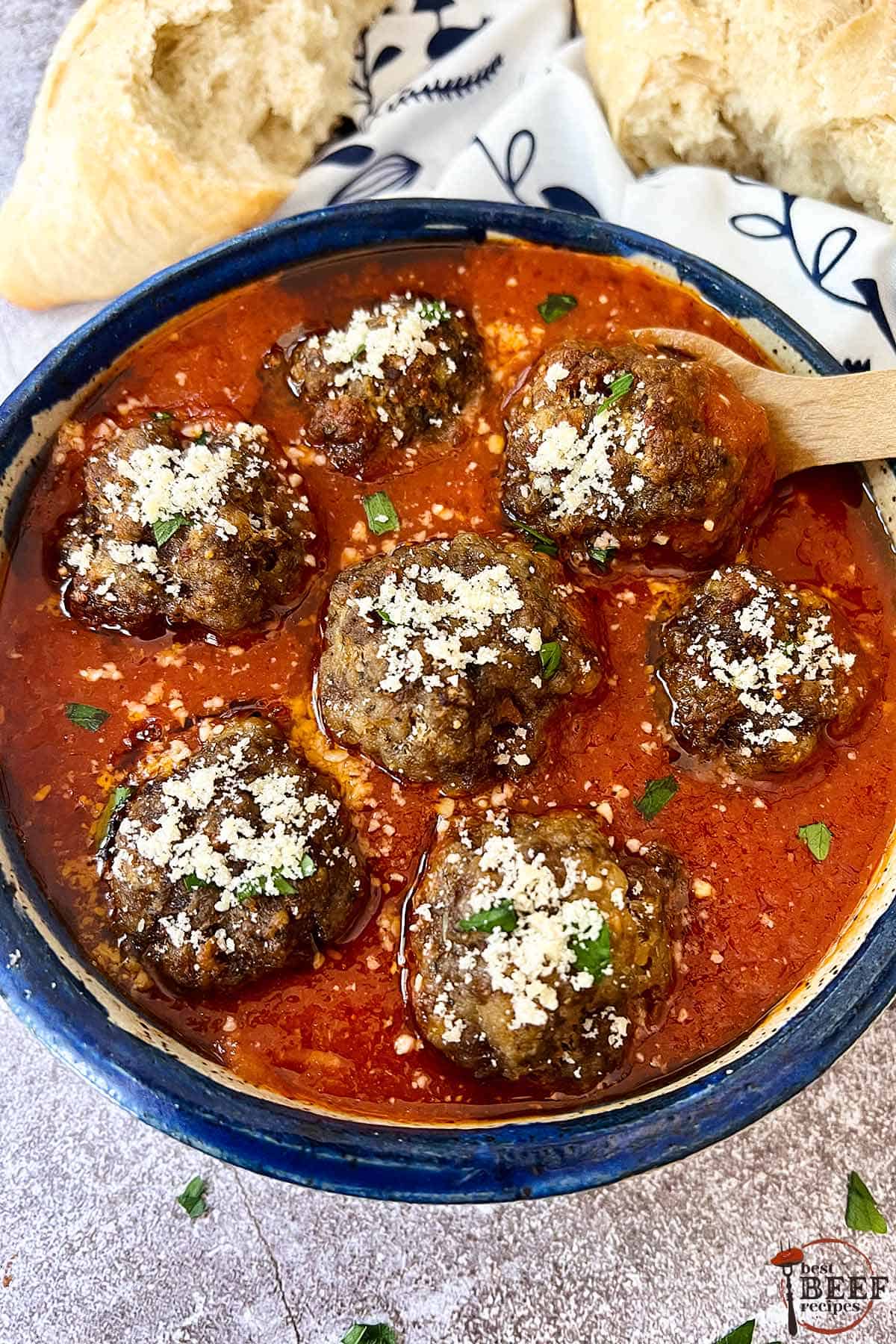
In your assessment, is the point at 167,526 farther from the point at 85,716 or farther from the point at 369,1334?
the point at 369,1334

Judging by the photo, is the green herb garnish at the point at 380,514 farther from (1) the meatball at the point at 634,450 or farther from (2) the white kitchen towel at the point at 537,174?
(2) the white kitchen towel at the point at 537,174

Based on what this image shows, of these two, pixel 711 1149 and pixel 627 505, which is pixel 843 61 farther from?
pixel 711 1149

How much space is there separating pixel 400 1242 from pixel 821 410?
2.53 m

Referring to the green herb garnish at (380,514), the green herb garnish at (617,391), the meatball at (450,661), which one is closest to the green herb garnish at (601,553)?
the meatball at (450,661)

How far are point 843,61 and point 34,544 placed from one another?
2.60 metres

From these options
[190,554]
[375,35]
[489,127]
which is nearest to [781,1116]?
[190,554]

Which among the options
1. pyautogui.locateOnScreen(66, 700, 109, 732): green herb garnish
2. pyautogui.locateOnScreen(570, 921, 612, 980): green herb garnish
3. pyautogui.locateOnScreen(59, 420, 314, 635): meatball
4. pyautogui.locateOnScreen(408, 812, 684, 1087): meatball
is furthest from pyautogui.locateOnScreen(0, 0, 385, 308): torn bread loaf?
pyautogui.locateOnScreen(570, 921, 612, 980): green herb garnish

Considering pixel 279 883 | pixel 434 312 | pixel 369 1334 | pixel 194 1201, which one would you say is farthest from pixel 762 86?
pixel 369 1334

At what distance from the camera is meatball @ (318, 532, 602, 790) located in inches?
100

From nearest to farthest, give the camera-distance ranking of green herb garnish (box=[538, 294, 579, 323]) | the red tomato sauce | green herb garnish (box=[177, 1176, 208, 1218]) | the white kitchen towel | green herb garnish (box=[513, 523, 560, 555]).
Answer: the red tomato sauce < green herb garnish (box=[513, 523, 560, 555]) < green herb garnish (box=[538, 294, 579, 323]) < green herb garnish (box=[177, 1176, 208, 1218]) < the white kitchen towel

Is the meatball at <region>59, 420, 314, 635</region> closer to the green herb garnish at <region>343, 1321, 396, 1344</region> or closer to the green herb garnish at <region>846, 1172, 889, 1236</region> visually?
the green herb garnish at <region>343, 1321, 396, 1344</region>

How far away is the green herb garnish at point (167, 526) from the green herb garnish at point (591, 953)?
134cm

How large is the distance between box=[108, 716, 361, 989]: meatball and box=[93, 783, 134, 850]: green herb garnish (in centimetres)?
7

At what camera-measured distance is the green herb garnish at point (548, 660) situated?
8.56 ft
